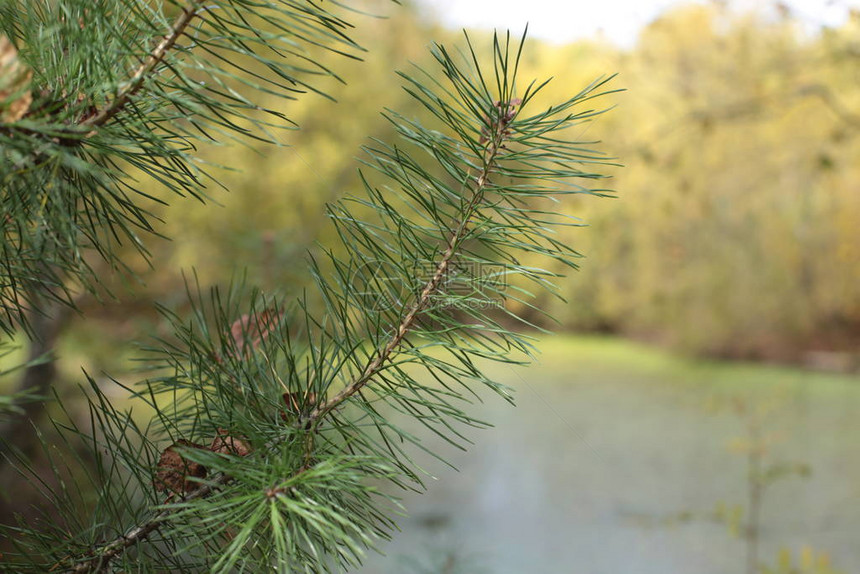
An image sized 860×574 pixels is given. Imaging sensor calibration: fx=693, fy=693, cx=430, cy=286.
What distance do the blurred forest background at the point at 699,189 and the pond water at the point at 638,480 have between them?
0.55 metres

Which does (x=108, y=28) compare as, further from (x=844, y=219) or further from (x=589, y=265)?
(x=589, y=265)

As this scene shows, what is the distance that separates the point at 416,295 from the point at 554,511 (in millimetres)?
2855

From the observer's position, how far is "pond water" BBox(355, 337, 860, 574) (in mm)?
2564

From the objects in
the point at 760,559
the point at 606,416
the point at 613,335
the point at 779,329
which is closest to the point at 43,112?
the point at 760,559

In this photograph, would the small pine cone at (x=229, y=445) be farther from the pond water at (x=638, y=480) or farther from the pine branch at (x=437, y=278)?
the pond water at (x=638, y=480)

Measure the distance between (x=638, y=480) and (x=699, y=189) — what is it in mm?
2401

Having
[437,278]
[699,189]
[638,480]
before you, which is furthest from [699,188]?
[437,278]

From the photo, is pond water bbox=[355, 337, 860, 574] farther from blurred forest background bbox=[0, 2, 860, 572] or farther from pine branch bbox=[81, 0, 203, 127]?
pine branch bbox=[81, 0, 203, 127]

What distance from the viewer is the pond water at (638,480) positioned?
256 cm

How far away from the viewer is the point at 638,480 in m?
3.22

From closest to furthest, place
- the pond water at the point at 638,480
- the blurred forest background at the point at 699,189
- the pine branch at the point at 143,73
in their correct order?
the pine branch at the point at 143,73
the pond water at the point at 638,480
the blurred forest background at the point at 699,189

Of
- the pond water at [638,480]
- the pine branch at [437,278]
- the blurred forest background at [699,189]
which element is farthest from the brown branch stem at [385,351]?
the blurred forest background at [699,189]

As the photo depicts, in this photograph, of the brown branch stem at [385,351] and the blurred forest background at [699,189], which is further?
the blurred forest background at [699,189]

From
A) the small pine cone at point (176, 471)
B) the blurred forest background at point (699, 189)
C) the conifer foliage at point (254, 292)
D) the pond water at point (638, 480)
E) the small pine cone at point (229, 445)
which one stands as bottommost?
the pond water at point (638, 480)
